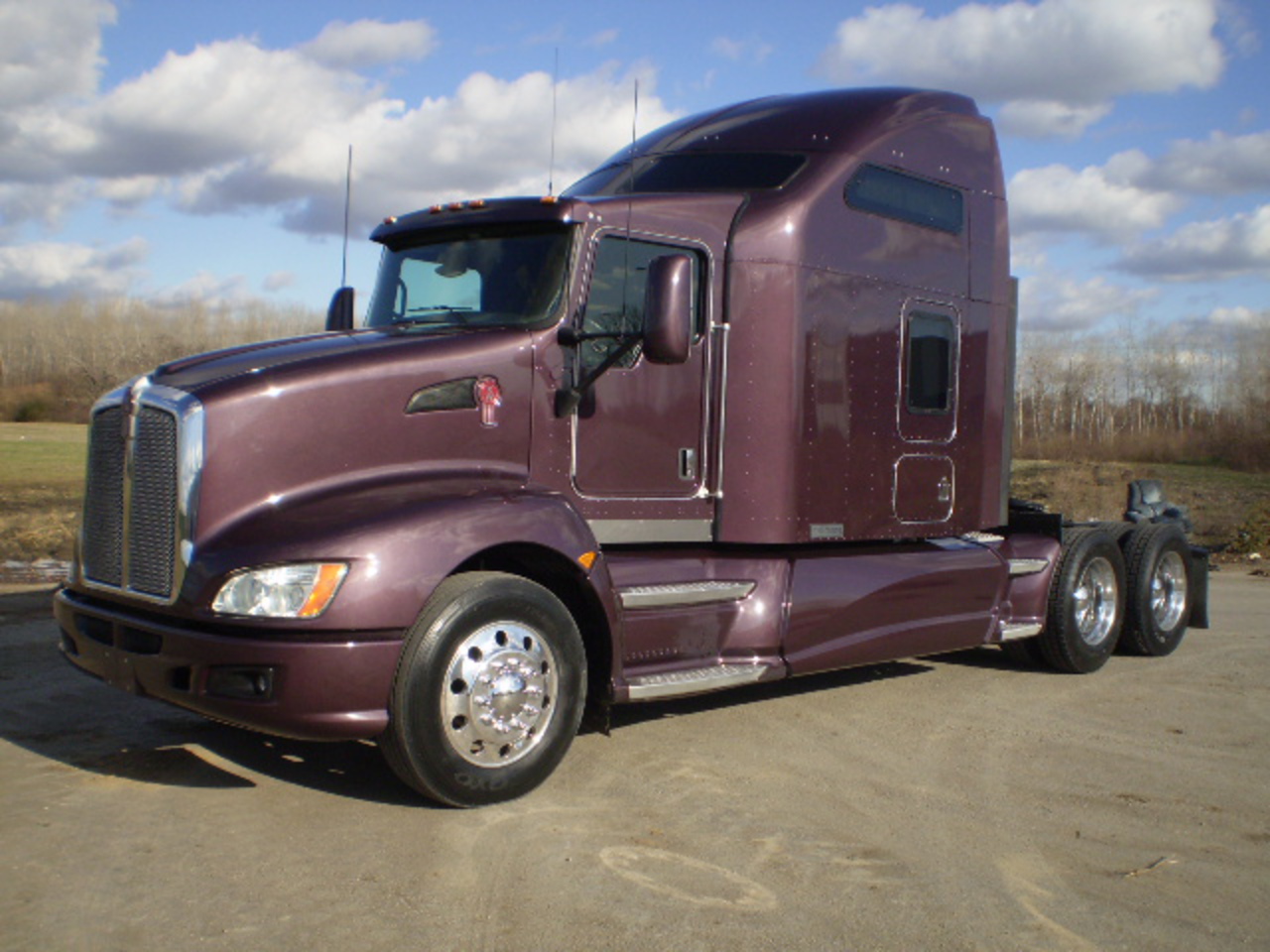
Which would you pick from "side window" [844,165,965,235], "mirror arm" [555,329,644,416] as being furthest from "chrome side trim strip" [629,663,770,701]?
"side window" [844,165,965,235]

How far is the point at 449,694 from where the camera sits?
530 centimetres

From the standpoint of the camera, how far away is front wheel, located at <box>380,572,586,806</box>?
5.17 metres

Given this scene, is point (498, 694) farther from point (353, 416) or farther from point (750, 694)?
point (750, 694)

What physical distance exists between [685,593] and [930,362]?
105 inches

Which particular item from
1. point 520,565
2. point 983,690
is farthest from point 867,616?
point 520,565

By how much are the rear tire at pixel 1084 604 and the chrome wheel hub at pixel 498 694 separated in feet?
16.4

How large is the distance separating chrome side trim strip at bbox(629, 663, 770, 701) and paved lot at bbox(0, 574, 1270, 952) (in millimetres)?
351

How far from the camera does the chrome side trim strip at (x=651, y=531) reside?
253 inches

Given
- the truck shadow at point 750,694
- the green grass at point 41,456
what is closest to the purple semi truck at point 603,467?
the truck shadow at point 750,694

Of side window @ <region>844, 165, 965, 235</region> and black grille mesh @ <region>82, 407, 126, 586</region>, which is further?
side window @ <region>844, 165, 965, 235</region>

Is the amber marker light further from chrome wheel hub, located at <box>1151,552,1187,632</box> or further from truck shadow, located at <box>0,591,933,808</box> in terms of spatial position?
chrome wheel hub, located at <box>1151,552,1187,632</box>

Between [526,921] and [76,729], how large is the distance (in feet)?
11.8

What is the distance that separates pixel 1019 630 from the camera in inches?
352

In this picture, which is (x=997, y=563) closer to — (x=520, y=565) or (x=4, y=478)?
(x=520, y=565)
